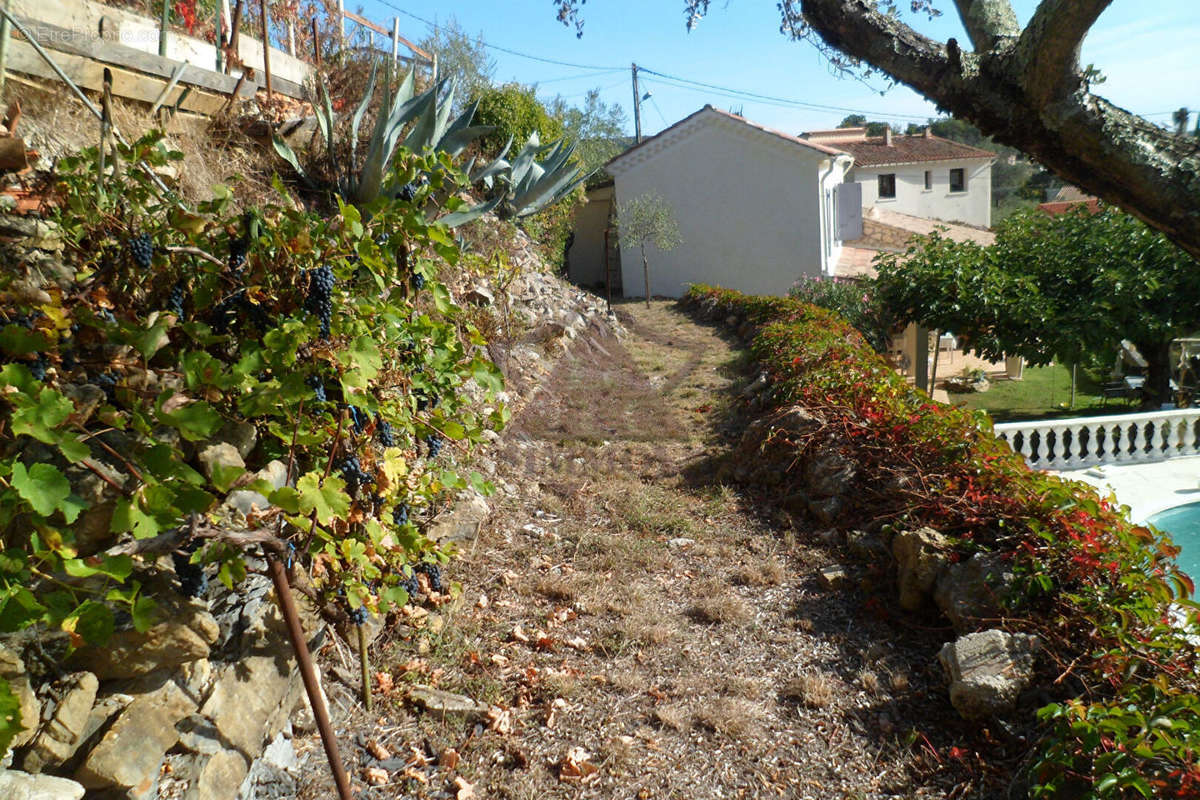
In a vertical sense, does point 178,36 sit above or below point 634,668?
above

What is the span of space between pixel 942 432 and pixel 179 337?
14.9 ft

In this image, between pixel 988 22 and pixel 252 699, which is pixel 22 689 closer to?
pixel 252 699

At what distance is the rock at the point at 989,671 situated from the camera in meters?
3.21

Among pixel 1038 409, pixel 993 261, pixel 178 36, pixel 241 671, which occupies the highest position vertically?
pixel 178 36

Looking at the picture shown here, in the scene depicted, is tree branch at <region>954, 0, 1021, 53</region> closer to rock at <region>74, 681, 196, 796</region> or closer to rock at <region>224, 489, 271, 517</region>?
rock at <region>224, 489, 271, 517</region>

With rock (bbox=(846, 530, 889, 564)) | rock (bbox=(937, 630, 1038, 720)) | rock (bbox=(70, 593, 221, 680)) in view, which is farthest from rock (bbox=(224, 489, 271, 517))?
rock (bbox=(846, 530, 889, 564))

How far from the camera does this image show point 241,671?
101 inches

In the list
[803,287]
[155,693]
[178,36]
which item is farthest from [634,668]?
[803,287]

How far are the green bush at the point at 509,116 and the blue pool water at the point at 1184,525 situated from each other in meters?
11.3

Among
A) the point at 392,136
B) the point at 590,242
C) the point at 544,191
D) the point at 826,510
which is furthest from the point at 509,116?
the point at 826,510

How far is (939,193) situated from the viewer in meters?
36.8

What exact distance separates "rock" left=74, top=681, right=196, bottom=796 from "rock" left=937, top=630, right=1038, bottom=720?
2.98 m

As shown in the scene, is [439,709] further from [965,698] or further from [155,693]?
[965,698]

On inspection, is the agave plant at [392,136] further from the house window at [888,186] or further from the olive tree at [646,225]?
the house window at [888,186]
